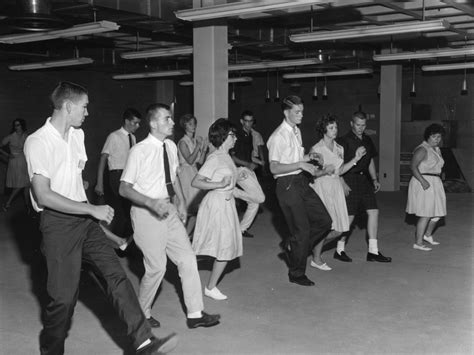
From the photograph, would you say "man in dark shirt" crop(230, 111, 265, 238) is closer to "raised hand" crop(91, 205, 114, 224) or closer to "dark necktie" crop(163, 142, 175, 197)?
"dark necktie" crop(163, 142, 175, 197)

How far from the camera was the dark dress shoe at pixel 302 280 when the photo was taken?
5.34 m

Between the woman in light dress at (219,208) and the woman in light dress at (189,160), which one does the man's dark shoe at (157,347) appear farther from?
the woman in light dress at (189,160)

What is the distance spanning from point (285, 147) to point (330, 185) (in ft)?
3.41

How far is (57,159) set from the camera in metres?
3.26

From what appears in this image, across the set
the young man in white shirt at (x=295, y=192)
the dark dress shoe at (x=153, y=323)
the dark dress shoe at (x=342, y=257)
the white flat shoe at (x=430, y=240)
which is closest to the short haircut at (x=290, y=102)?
the young man in white shirt at (x=295, y=192)

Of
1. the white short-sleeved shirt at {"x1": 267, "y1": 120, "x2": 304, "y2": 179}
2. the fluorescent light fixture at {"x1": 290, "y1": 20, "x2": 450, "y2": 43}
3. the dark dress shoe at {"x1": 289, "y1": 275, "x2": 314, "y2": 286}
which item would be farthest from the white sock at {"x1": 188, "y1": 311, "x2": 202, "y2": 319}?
the fluorescent light fixture at {"x1": 290, "y1": 20, "x2": 450, "y2": 43}

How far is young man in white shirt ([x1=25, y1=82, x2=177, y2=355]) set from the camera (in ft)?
10.3

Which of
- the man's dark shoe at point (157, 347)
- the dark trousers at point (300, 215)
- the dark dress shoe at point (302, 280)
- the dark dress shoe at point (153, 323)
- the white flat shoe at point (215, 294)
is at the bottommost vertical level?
the dark dress shoe at point (302, 280)

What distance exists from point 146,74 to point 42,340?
10652 mm

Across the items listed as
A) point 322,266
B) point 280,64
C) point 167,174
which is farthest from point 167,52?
point 167,174

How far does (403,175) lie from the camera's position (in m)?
14.9

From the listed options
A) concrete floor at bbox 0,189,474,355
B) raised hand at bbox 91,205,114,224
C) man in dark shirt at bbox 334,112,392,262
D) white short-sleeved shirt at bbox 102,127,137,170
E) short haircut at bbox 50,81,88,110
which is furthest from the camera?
white short-sleeved shirt at bbox 102,127,137,170

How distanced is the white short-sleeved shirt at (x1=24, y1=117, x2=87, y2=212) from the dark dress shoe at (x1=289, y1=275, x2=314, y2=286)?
257 cm

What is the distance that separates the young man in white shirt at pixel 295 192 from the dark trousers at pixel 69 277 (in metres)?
2.16
